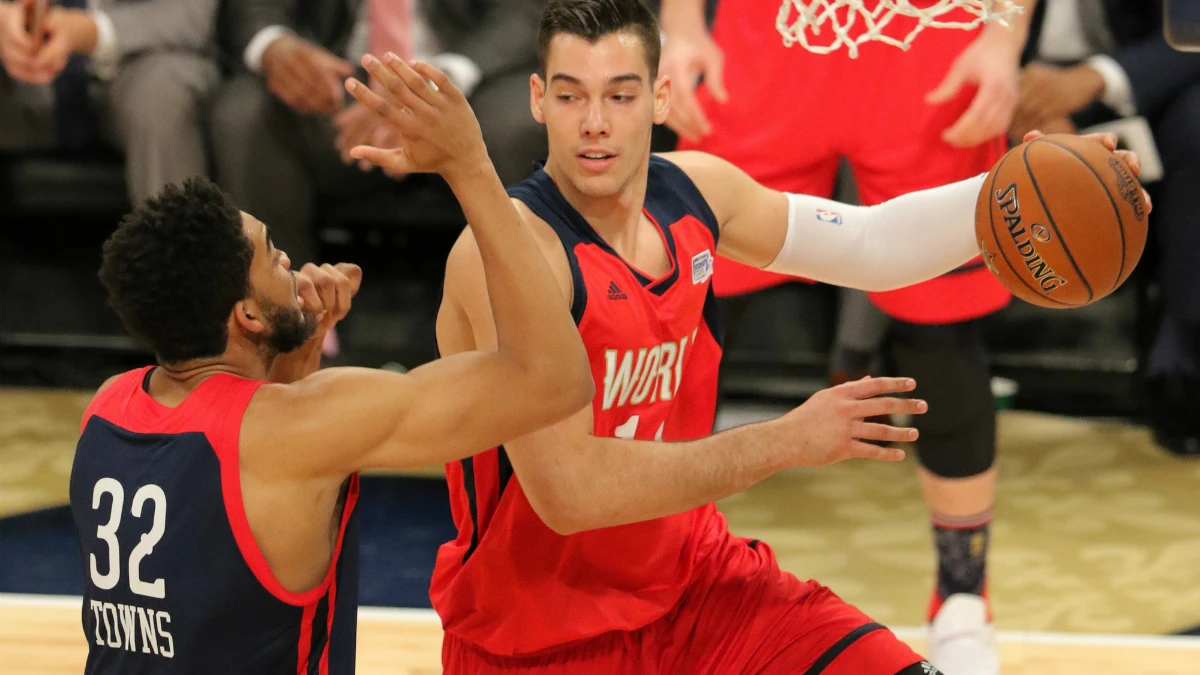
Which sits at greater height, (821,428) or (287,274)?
(287,274)

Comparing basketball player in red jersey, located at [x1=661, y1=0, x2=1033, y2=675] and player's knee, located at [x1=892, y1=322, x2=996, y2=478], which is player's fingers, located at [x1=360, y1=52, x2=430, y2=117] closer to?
basketball player in red jersey, located at [x1=661, y1=0, x2=1033, y2=675]

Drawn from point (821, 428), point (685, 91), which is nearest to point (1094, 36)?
point (685, 91)

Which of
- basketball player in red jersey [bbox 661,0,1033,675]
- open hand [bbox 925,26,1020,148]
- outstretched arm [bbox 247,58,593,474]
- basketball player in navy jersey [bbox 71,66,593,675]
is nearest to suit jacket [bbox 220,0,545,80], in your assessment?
basketball player in red jersey [bbox 661,0,1033,675]

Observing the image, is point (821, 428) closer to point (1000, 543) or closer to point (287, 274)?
point (287, 274)

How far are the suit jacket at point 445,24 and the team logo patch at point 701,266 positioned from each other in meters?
2.47

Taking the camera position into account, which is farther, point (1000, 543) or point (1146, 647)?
Answer: point (1000, 543)

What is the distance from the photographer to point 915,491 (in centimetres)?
489

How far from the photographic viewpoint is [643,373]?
260 cm

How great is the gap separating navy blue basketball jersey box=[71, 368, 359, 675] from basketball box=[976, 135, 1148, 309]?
128cm

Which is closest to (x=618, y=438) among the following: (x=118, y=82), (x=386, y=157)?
(x=386, y=157)

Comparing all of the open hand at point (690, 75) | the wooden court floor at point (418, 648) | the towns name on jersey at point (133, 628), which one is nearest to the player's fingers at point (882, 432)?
the towns name on jersey at point (133, 628)

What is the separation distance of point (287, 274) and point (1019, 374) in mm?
3826

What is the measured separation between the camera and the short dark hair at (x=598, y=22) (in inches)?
103

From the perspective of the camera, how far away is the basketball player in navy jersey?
2139 mm
